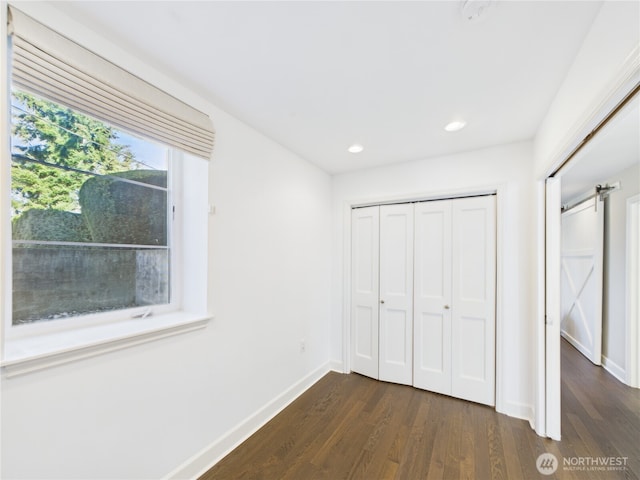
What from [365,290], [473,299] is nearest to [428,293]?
[473,299]

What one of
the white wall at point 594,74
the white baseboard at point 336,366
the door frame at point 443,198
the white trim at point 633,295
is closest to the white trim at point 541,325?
the door frame at point 443,198

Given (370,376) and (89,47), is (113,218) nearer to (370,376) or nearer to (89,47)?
(89,47)

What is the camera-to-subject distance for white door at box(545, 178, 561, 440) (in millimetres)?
1935

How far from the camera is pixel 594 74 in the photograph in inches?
43.4

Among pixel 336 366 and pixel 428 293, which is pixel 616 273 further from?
pixel 336 366

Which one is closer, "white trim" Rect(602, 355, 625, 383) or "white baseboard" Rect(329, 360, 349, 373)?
"white trim" Rect(602, 355, 625, 383)

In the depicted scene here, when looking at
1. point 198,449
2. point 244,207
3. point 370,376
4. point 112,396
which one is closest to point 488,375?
point 370,376

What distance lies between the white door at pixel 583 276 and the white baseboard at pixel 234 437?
3.82 metres

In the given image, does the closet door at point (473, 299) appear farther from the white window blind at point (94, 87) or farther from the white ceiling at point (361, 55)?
the white window blind at point (94, 87)

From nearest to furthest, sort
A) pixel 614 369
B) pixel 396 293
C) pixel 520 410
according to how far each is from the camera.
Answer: pixel 520 410 < pixel 396 293 < pixel 614 369

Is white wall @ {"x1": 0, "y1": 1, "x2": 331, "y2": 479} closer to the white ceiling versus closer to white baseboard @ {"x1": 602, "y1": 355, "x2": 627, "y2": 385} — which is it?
the white ceiling

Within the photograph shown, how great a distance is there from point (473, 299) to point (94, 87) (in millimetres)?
3105

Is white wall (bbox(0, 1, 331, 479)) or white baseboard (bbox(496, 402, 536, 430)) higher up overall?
white wall (bbox(0, 1, 331, 479))

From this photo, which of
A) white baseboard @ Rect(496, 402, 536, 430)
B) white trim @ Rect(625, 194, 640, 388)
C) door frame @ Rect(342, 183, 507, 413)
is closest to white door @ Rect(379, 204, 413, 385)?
door frame @ Rect(342, 183, 507, 413)
